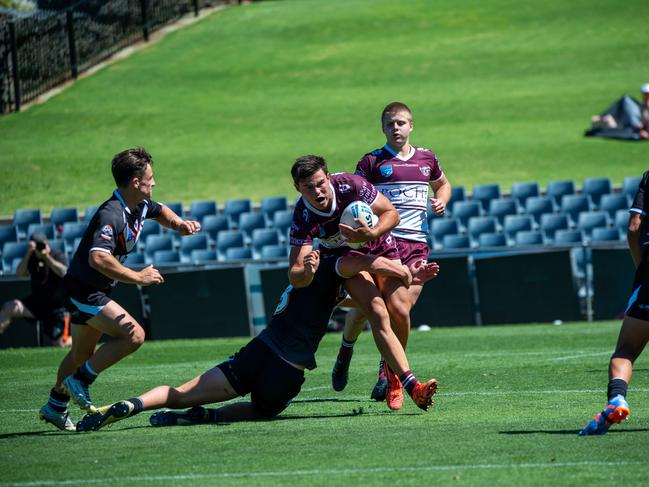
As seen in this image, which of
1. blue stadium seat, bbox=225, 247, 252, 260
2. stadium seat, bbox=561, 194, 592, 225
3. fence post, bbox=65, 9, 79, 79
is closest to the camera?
blue stadium seat, bbox=225, 247, 252, 260

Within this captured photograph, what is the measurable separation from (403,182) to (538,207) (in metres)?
13.0

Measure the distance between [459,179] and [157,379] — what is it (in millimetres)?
18934

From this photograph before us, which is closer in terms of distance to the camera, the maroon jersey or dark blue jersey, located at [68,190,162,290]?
dark blue jersey, located at [68,190,162,290]

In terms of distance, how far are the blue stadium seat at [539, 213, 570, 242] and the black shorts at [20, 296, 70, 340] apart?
30.8ft

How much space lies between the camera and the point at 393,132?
973cm

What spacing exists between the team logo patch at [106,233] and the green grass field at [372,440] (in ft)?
4.56

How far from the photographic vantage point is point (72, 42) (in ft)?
120

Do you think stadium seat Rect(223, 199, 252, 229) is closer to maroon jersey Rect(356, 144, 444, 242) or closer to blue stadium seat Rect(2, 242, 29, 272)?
blue stadium seat Rect(2, 242, 29, 272)

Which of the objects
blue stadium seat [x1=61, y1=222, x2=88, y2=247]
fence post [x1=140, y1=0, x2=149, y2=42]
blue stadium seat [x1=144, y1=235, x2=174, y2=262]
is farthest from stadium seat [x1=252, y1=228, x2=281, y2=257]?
fence post [x1=140, y1=0, x2=149, y2=42]

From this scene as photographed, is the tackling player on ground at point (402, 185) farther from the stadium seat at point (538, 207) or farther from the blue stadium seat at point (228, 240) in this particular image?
the stadium seat at point (538, 207)

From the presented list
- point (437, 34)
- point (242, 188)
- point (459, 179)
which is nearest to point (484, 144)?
point (459, 179)

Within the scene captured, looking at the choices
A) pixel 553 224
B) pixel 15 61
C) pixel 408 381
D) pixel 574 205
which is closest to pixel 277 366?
pixel 408 381

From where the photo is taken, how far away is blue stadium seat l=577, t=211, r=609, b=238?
21.3 m

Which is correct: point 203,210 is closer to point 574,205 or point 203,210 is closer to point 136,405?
point 574,205
